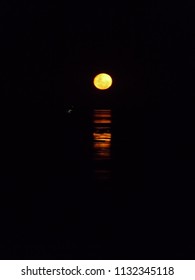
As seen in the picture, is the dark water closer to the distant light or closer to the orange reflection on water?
the orange reflection on water

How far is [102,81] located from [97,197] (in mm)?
4759

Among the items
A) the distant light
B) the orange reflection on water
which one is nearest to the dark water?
the orange reflection on water

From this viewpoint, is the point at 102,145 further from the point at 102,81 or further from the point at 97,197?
the point at 102,81

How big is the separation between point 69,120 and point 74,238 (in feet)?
12.0

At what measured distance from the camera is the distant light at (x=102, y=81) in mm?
6684

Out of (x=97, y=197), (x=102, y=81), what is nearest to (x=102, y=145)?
(x=97, y=197)

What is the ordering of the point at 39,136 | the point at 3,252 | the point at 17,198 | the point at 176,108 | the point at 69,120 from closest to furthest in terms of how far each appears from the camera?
the point at 3,252, the point at 17,198, the point at 39,136, the point at 69,120, the point at 176,108

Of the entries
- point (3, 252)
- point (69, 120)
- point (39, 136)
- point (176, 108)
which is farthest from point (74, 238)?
point (176, 108)

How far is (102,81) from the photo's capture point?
21.9 feet

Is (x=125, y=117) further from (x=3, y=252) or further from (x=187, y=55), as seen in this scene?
(x=3, y=252)

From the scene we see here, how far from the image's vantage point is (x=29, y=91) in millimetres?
6957

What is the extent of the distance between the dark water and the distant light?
9.22 feet

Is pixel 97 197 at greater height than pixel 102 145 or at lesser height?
lesser

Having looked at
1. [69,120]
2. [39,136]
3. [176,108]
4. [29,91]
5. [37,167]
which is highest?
[29,91]
